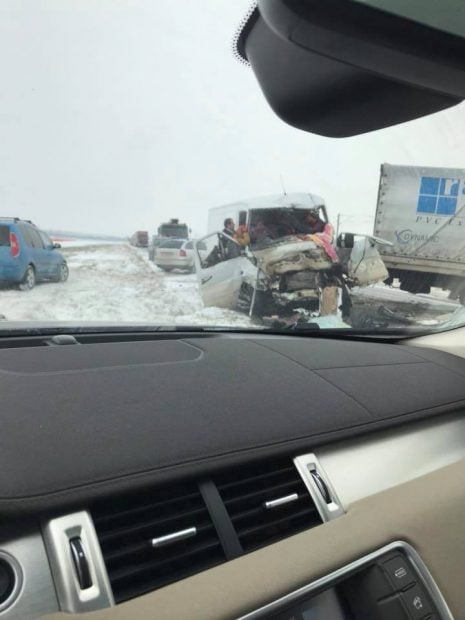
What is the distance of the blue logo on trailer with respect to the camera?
5875 millimetres

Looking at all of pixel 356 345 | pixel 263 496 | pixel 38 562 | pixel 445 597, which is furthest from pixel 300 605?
pixel 356 345

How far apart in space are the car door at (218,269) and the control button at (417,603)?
150 inches

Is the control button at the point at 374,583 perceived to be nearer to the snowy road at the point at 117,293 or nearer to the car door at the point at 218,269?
the snowy road at the point at 117,293

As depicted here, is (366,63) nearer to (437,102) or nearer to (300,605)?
Result: (437,102)

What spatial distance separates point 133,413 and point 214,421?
26cm

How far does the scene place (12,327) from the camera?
264 centimetres

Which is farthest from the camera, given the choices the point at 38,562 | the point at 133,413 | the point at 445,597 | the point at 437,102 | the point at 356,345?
the point at 356,345

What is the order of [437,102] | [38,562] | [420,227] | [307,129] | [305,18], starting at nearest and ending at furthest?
[305,18] < [38,562] < [437,102] < [307,129] < [420,227]

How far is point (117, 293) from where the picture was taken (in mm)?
5223

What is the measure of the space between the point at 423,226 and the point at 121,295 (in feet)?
13.8

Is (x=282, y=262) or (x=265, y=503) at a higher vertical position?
(x=282, y=262)

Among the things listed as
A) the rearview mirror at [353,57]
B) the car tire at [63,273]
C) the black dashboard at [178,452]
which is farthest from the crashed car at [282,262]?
the rearview mirror at [353,57]

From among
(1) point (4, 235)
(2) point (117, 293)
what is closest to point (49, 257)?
(1) point (4, 235)

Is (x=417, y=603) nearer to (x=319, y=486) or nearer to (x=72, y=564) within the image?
(x=319, y=486)
